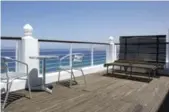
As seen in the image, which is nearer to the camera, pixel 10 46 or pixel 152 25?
pixel 10 46

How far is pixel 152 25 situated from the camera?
10797mm

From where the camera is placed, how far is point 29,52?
381cm

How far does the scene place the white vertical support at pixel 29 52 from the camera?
3.75 metres

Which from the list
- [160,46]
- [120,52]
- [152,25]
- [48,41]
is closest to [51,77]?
[48,41]

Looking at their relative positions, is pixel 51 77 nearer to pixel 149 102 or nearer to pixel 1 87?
pixel 1 87

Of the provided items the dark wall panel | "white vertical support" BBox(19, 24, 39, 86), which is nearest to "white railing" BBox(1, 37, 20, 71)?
"white vertical support" BBox(19, 24, 39, 86)

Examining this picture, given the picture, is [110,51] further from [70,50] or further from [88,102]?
[88,102]

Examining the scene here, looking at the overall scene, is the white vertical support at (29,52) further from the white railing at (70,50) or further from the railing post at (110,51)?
the railing post at (110,51)

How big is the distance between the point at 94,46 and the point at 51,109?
156 inches

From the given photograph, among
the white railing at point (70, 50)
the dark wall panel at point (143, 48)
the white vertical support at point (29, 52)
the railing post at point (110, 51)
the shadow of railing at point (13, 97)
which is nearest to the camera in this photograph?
the shadow of railing at point (13, 97)

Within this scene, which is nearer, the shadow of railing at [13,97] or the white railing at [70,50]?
the shadow of railing at [13,97]

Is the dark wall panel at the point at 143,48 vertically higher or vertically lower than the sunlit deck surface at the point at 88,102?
higher

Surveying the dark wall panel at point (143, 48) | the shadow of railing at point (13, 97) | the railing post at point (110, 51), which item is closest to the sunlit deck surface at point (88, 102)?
the shadow of railing at point (13, 97)

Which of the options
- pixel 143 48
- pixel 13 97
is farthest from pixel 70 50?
pixel 143 48
